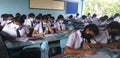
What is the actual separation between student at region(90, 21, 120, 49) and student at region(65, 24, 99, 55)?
21cm

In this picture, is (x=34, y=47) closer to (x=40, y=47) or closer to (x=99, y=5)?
(x=40, y=47)

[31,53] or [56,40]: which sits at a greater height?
[56,40]

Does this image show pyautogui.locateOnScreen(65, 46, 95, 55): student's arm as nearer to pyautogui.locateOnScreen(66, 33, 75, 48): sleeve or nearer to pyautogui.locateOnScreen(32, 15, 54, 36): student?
pyautogui.locateOnScreen(66, 33, 75, 48): sleeve

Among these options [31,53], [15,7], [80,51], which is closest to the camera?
[80,51]

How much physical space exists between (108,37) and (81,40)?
0.74m

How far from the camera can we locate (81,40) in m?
2.92

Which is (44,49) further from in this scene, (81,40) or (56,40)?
(81,40)

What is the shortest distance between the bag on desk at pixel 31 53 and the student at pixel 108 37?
1243 millimetres

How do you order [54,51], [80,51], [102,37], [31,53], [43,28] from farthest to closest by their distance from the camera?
[43,28], [54,51], [31,53], [102,37], [80,51]

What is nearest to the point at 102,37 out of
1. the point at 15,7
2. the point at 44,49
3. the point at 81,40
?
the point at 81,40

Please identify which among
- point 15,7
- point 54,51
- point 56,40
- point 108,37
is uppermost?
point 15,7

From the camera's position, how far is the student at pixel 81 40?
2.61m

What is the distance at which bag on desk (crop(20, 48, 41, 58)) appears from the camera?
3740 mm

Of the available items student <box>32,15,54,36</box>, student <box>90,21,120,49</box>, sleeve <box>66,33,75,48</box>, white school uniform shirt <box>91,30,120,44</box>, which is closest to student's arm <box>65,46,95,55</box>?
sleeve <box>66,33,75,48</box>
